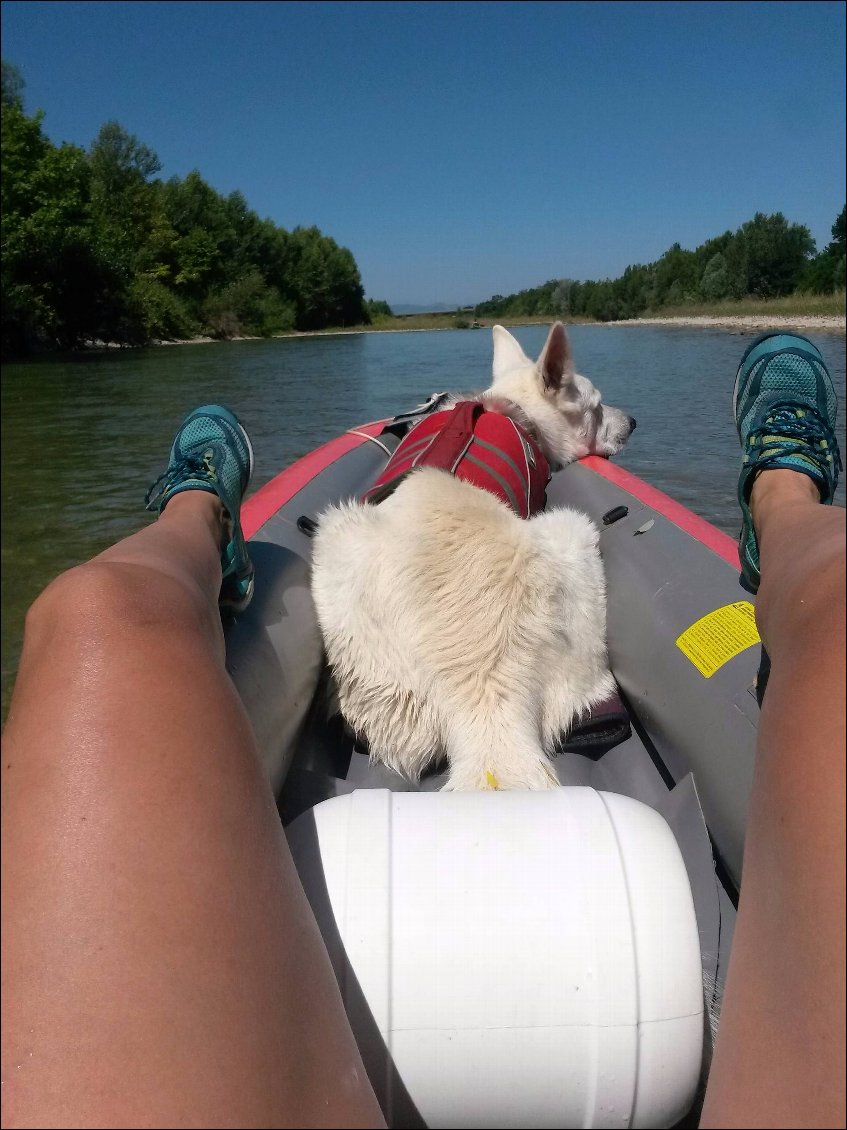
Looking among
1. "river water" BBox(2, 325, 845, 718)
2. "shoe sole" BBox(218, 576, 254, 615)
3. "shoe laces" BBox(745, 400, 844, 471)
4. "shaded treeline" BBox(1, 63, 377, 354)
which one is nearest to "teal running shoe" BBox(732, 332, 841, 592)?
"shoe laces" BBox(745, 400, 844, 471)

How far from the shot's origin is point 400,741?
2.08 metres

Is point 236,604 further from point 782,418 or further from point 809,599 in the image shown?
point 782,418

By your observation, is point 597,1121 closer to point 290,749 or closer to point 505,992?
point 505,992

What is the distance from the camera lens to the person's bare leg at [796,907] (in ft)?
2.76

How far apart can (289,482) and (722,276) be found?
7272 centimetres

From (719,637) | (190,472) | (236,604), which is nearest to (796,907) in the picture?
(719,637)

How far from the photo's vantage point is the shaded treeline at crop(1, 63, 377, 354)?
2927cm

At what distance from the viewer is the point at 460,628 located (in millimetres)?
1944

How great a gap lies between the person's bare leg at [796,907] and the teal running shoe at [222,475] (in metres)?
1.31

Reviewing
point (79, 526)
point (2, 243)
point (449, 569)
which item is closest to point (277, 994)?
point (449, 569)

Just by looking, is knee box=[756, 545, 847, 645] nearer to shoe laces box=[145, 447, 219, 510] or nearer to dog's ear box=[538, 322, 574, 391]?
shoe laces box=[145, 447, 219, 510]

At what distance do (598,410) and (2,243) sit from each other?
3160 centimetres

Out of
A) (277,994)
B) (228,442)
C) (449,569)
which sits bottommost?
(277,994)

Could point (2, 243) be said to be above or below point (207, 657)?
above
